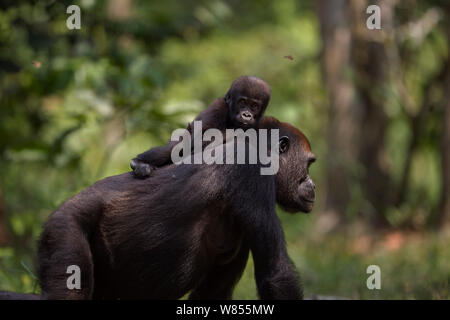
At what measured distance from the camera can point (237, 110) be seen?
160 inches

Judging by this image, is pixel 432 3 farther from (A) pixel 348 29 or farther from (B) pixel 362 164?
(B) pixel 362 164

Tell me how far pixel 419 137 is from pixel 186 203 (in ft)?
19.5

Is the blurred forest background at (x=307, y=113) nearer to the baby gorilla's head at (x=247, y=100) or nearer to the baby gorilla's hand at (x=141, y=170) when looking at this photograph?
the baby gorilla's head at (x=247, y=100)

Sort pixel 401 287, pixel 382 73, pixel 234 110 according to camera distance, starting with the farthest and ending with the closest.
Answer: pixel 382 73, pixel 401 287, pixel 234 110

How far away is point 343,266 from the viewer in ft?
22.1

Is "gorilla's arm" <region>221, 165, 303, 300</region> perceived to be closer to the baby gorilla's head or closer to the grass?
the baby gorilla's head

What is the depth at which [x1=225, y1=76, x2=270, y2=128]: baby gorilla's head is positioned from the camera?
4.01 metres

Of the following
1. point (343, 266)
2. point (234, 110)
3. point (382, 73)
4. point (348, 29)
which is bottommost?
point (343, 266)

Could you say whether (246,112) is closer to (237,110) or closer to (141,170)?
(237,110)

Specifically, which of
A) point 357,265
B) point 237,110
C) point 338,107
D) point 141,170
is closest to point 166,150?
point 141,170

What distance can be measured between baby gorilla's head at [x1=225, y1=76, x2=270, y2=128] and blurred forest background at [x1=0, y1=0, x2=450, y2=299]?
1992 mm

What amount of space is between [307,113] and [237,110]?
7.12 m

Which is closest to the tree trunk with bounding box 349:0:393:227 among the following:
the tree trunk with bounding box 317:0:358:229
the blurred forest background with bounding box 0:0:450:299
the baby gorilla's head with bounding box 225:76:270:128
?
the blurred forest background with bounding box 0:0:450:299

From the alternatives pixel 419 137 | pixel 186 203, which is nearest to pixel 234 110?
pixel 186 203
